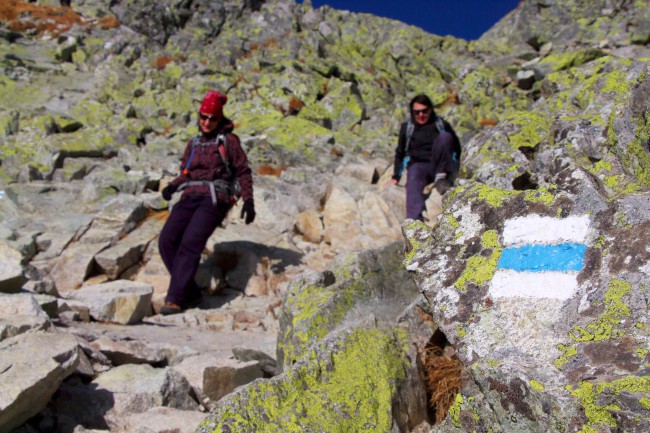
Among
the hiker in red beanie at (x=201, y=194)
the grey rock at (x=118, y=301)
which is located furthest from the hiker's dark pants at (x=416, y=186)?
the grey rock at (x=118, y=301)

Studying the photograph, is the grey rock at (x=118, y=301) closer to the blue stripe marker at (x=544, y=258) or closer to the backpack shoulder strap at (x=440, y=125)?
the backpack shoulder strap at (x=440, y=125)

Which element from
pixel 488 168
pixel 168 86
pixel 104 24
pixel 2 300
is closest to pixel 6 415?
pixel 2 300

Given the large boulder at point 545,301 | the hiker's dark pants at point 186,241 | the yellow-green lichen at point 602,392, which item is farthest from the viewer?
the hiker's dark pants at point 186,241

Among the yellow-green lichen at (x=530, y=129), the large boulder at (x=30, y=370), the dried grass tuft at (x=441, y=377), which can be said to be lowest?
the large boulder at (x=30, y=370)

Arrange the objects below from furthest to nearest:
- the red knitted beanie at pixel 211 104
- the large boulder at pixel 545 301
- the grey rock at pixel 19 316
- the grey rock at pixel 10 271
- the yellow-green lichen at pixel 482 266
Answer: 1. the red knitted beanie at pixel 211 104
2. the grey rock at pixel 10 271
3. the grey rock at pixel 19 316
4. the yellow-green lichen at pixel 482 266
5. the large boulder at pixel 545 301

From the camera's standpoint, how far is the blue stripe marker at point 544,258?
3525 millimetres

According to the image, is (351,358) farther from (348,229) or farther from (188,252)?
(348,229)

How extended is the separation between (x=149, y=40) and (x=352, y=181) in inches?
1055

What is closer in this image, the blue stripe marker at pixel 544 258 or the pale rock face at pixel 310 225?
the blue stripe marker at pixel 544 258

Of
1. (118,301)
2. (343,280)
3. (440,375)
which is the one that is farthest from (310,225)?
(440,375)

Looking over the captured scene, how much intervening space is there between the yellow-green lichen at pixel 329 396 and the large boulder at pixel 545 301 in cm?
72

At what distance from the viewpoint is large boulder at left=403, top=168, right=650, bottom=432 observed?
2820 millimetres

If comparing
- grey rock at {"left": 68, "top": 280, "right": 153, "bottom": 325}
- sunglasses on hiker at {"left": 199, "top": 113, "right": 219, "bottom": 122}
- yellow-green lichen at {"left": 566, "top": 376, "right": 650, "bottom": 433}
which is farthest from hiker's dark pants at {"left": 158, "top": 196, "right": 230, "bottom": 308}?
yellow-green lichen at {"left": 566, "top": 376, "right": 650, "bottom": 433}

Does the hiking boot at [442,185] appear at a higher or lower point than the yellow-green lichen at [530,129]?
lower
